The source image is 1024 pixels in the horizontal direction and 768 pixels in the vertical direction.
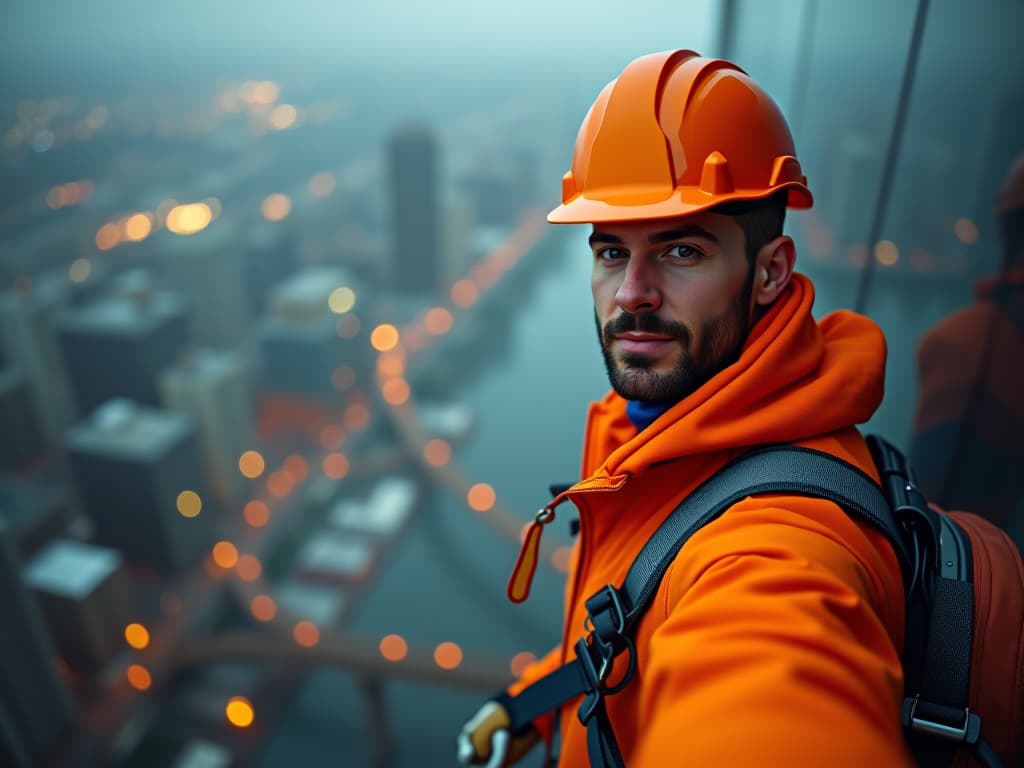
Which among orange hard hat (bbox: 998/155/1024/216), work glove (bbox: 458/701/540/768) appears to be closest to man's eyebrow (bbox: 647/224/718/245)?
orange hard hat (bbox: 998/155/1024/216)

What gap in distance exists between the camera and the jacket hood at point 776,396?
0.86 meters

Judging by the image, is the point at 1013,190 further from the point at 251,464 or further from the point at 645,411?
the point at 251,464

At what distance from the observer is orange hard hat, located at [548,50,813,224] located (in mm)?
981

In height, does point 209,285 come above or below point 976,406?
below

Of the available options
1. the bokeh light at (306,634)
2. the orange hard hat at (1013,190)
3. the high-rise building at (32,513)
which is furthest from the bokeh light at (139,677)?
the orange hard hat at (1013,190)

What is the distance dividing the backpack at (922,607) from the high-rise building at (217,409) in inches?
695

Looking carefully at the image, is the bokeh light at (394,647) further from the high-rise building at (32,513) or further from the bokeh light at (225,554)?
the high-rise building at (32,513)

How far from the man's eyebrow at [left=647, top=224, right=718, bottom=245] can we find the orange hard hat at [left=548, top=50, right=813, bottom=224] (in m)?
0.04

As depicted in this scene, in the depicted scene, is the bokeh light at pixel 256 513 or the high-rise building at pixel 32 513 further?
the bokeh light at pixel 256 513

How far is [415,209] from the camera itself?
26.0 meters

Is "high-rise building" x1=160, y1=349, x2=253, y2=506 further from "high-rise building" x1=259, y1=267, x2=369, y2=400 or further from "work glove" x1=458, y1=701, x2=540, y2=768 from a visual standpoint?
"work glove" x1=458, y1=701, x2=540, y2=768

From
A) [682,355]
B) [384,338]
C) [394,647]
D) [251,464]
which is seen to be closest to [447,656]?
[394,647]

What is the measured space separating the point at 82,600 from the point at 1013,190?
13995 mm

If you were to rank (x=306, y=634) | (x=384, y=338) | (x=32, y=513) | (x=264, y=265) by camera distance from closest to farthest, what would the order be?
(x=306, y=634), (x=32, y=513), (x=384, y=338), (x=264, y=265)
